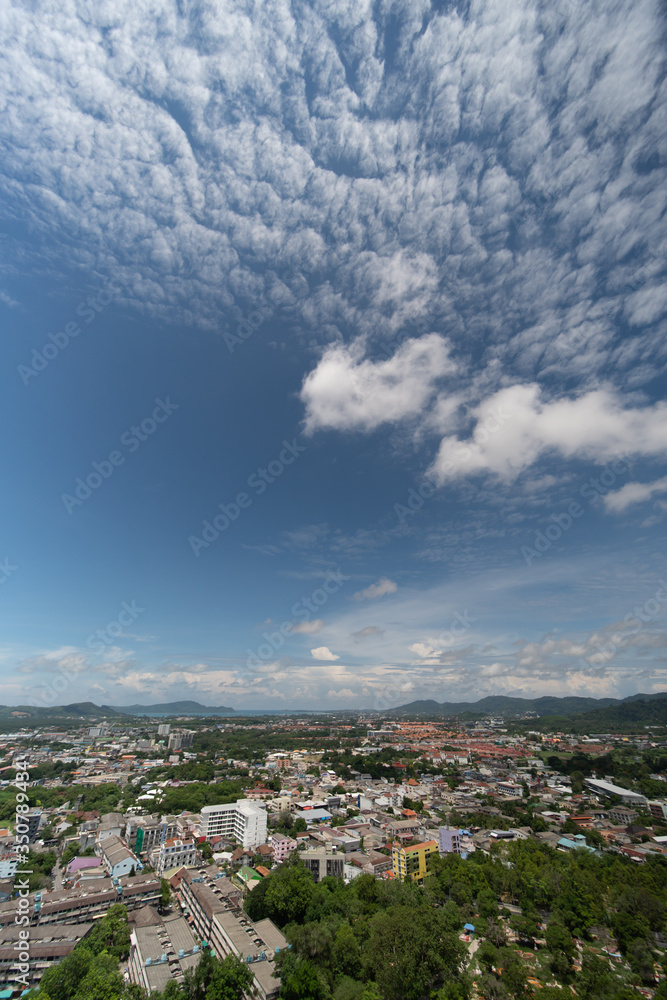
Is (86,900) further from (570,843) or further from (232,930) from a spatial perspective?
(570,843)

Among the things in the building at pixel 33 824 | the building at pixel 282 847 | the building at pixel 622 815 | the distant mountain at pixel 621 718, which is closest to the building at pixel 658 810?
the building at pixel 622 815

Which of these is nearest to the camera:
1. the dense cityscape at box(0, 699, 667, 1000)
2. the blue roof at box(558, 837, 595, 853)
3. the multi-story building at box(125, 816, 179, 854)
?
the dense cityscape at box(0, 699, 667, 1000)

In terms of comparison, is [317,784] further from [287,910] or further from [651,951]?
[651,951]

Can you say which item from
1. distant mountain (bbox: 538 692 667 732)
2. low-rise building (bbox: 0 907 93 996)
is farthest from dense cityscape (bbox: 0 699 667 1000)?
distant mountain (bbox: 538 692 667 732)

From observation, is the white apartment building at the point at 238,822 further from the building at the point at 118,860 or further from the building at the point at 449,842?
the building at the point at 449,842

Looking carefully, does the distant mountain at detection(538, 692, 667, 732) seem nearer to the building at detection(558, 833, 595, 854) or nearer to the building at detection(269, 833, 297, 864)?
the building at detection(558, 833, 595, 854)

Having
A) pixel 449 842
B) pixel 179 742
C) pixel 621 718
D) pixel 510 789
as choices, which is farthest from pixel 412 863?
pixel 621 718

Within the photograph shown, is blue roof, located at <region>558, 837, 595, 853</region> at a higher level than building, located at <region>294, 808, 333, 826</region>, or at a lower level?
lower
